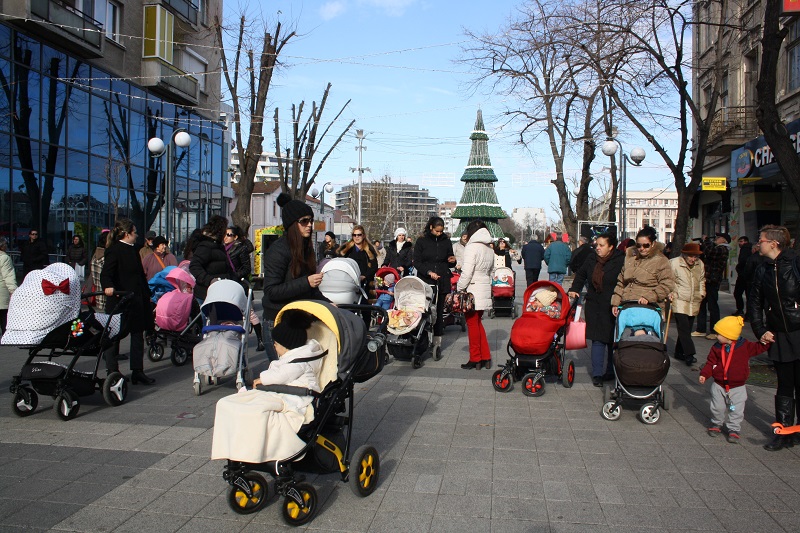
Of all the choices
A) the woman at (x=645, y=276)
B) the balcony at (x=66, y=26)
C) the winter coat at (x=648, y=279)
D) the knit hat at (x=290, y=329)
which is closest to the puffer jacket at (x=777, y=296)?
the woman at (x=645, y=276)

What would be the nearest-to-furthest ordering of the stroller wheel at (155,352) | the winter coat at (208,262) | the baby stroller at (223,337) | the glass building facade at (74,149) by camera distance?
the baby stroller at (223,337), the winter coat at (208,262), the stroller wheel at (155,352), the glass building facade at (74,149)

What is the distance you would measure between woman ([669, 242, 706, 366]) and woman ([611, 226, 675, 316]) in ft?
7.69

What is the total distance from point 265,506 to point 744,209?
21.3 meters

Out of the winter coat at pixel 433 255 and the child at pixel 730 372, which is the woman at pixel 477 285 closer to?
the winter coat at pixel 433 255

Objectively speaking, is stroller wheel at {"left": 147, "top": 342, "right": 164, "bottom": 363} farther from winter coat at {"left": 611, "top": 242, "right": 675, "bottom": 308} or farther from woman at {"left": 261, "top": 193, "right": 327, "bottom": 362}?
winter coat at {"left": 611, "top": 242, "right": 675, "bottom": 308}

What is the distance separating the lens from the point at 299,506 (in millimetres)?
4215

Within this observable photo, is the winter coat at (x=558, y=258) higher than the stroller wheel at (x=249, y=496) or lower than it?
higher

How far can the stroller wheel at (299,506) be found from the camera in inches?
166

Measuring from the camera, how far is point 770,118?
31.7 feet

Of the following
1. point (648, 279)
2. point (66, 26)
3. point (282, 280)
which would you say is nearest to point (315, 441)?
point (282, 280)

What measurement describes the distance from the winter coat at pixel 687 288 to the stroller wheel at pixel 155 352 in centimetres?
765

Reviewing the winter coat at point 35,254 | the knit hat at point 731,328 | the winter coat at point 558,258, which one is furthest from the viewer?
the winter coat at point 558,258

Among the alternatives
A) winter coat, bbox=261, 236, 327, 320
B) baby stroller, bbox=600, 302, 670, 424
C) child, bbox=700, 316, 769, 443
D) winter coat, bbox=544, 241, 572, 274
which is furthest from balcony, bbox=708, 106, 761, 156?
winter coat, bbox=261, 236, 327, 320

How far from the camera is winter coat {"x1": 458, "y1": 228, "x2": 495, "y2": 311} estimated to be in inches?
377
